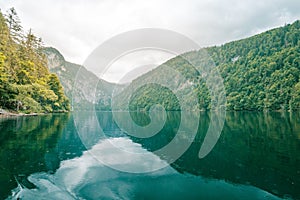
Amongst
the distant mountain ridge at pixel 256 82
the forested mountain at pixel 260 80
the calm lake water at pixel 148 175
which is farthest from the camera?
the forested mountain at pixel 260 80

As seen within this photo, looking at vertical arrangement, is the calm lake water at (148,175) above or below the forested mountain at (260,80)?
below

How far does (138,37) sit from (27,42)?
51.5m

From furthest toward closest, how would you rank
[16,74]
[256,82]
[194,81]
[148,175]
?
[194,81] < [256,82] < [16,74] < [148,175]

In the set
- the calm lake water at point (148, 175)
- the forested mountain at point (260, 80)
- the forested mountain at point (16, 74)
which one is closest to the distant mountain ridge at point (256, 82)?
the forested mountain at point (260, 80)

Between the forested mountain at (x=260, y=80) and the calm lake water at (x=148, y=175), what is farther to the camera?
the forested mountain at (x=260, y=80)

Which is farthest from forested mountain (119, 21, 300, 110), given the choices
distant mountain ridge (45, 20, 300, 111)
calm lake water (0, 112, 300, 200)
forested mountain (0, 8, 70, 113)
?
calm lake water (0, 112, 300, 200)

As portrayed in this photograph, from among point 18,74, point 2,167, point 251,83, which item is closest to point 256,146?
point 2,167

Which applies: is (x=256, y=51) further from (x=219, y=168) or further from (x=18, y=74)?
(x=219, y=168)

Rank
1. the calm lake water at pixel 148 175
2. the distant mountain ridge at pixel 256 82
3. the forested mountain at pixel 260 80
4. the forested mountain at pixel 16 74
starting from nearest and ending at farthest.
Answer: the calm lake water at pixel 148 175, the forested mountain at pixel 16 74, the distant mountain ridge at pixel 256 82, the forested mountain at pixel 260 80

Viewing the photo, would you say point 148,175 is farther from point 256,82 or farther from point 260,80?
point 256,82

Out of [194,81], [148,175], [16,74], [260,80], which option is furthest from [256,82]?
[148,175]

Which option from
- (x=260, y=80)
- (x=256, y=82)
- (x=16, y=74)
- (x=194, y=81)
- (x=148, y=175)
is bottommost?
(x=148, y=175)

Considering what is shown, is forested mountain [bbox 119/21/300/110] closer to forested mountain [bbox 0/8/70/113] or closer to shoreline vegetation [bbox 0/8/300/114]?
shoreline vegetation [bbox 0/8/300/114]

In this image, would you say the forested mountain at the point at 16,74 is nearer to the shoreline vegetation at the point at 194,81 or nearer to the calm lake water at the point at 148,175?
the shoreline vegetation at the point at 194,81
